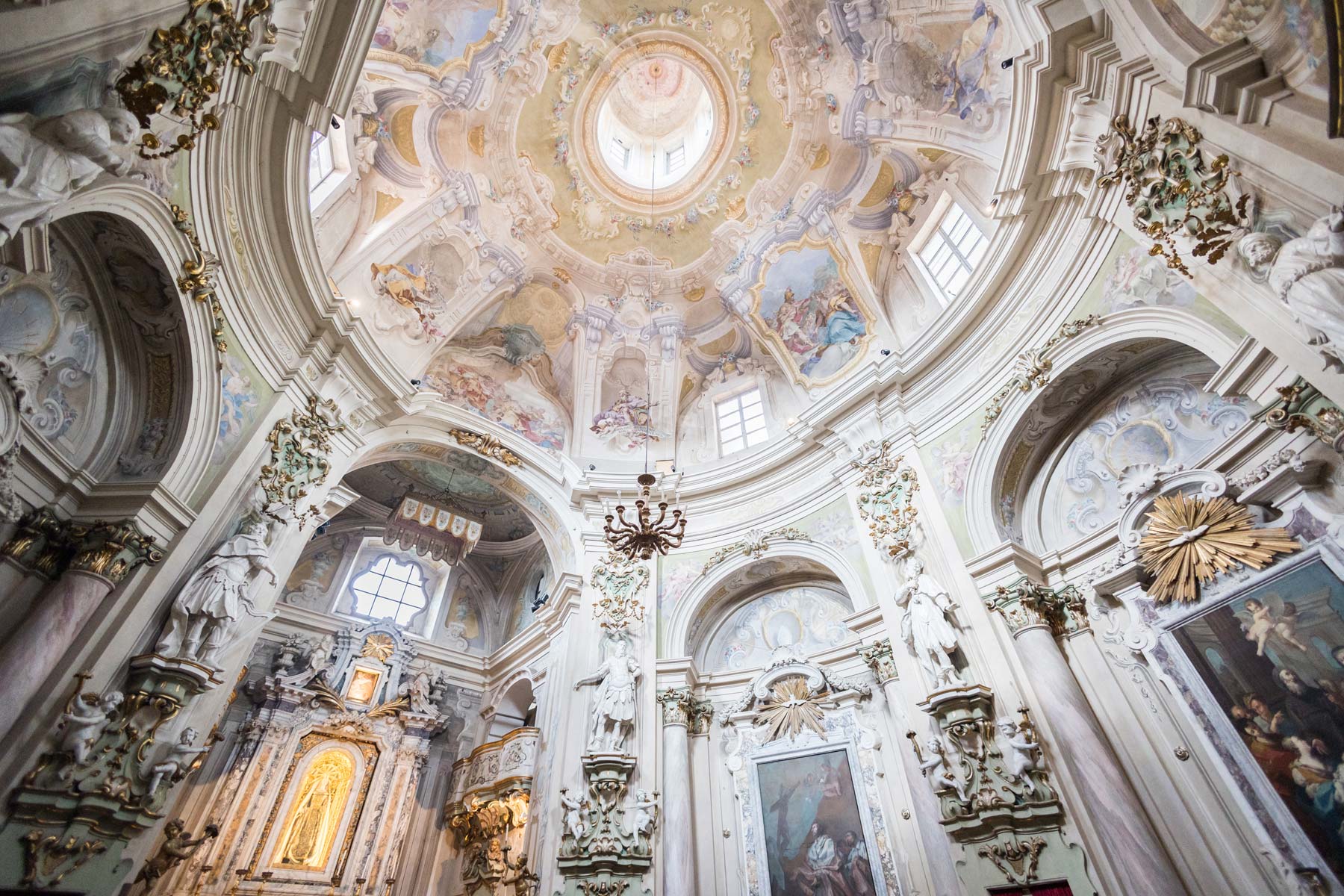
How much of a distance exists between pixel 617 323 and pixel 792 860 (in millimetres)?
11403

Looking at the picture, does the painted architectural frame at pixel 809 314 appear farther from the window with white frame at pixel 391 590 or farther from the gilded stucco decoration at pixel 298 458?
the window with white frame at pixel 391 590

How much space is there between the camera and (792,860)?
352 inches

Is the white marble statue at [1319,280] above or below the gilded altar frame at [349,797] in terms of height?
above

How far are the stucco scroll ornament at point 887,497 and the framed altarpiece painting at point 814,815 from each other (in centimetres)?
289

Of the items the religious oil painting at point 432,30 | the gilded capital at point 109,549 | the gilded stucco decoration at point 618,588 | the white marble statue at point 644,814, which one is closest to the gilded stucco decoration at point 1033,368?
the gilded stucco decoration at point 618,588

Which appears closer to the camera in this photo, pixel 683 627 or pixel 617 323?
pixel 683 627

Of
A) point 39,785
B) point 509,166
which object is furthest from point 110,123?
point 509,166

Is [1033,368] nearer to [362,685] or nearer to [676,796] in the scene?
[676,796]

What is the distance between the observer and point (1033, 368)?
28.1ft

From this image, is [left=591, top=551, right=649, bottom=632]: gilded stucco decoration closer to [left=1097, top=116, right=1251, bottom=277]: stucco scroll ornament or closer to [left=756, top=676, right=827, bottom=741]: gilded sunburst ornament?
[left=756, top=676, right=827, bottom=741]: gilded sunburst ornament

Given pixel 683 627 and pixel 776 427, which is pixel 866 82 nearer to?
pixel 776 427

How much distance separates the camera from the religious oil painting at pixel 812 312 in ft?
41.4

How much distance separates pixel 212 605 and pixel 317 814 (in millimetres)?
7618

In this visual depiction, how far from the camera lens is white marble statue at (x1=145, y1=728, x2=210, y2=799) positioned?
20.3 ft
